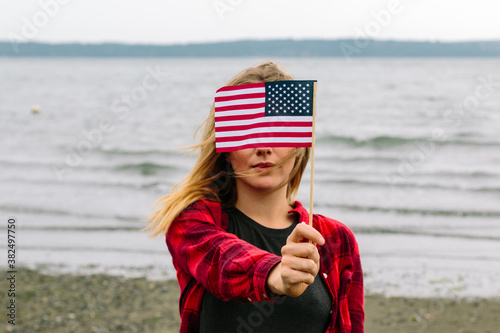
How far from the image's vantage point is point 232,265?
2.04 m

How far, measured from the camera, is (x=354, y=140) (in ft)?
69.0

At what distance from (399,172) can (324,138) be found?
5.74 meters

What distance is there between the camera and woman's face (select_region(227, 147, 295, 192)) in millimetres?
2404

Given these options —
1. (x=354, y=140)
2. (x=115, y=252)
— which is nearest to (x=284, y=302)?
(x=115, y=252)

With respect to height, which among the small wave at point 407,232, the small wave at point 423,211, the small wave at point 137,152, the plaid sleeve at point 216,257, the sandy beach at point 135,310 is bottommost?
the sandy beach at point 135,310

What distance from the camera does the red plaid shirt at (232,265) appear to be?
200cm

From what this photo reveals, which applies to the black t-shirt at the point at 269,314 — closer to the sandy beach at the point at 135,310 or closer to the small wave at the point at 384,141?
the sandy beach at the point at 135,310

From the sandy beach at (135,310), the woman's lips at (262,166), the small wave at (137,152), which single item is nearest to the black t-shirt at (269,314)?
the woman's lips at (262,166)

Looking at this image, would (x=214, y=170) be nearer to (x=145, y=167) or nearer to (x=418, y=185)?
(x=418, y=185)

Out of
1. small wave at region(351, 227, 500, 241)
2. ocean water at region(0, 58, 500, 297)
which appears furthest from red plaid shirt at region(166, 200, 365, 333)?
small wave at region(351, 227, 500, 241)

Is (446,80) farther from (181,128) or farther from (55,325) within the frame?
(55,325)

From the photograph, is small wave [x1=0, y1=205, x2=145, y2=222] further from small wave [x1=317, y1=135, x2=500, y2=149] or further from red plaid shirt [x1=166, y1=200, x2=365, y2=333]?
small wave [x1=317, y1=135, x2=500, y2=149]

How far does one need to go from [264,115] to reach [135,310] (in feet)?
18.8

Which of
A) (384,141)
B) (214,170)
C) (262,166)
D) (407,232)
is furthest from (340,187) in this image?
(262,166)
